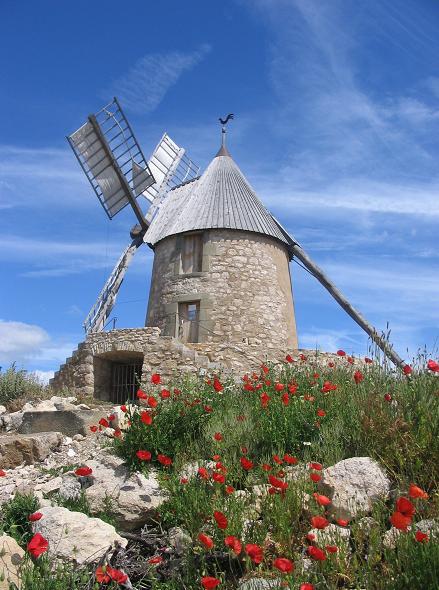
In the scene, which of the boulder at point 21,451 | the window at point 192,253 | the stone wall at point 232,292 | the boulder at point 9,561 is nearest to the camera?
the boulder at point 9,561

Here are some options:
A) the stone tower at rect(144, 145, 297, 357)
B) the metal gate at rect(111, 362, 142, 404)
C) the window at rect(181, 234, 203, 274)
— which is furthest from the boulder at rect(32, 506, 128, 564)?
the window at rect(181, 234, 203, 274)

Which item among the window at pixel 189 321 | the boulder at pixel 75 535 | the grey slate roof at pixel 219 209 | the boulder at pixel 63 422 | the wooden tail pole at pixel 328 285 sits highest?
the grey slate roof at pixel 219 209

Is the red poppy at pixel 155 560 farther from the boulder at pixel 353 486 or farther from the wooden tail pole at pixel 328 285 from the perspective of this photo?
the wooden tail pole at pixel 328 285

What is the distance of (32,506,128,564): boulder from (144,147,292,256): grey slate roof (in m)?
11.5

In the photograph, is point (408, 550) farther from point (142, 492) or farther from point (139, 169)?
point (139, 169)

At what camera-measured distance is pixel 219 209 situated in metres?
16.1

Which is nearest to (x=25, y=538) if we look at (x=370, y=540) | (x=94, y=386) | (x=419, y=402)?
(x=370, y=540)

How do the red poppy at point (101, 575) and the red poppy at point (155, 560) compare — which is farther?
the red poppy at point (155, 560)

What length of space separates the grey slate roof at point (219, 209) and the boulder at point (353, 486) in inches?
453

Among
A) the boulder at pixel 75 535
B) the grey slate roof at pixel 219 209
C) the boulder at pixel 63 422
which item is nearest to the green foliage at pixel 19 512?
the boulder at pixel 75 535

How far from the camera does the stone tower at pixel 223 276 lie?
14930mm

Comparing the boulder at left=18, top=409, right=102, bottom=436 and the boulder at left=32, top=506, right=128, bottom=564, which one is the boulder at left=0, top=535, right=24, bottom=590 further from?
the boulder at left=18, top=409, right=102, bottom=436

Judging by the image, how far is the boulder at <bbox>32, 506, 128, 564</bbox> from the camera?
4207mm

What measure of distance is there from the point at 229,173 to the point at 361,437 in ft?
45.3
